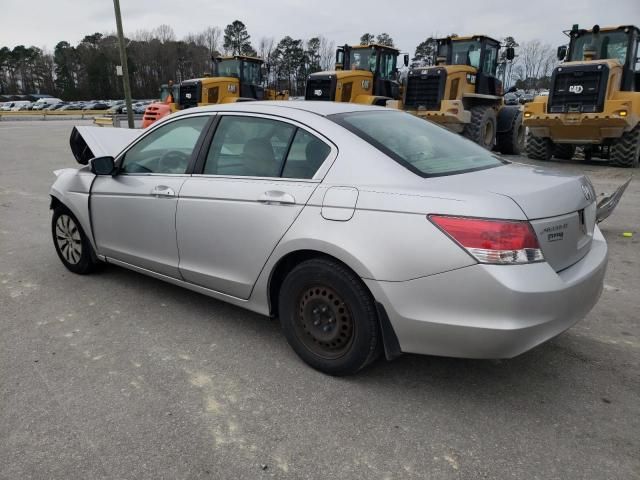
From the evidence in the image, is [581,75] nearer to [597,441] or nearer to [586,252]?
[586,252]

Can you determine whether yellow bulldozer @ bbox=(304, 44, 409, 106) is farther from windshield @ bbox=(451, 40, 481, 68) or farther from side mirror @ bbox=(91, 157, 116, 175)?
side mirror @ bbox=(91, 157, 116, 175)

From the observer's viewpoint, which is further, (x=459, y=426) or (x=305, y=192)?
(x=305, y=192)

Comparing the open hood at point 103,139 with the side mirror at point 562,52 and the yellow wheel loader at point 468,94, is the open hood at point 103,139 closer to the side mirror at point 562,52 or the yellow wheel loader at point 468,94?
the yellow wheel loader at point 468,94

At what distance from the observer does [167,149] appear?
13.3 ft

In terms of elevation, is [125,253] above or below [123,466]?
above

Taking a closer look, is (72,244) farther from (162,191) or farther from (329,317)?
(329,317)

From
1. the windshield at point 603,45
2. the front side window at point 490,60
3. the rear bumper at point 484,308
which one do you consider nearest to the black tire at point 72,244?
the rear bumper at point 484,308

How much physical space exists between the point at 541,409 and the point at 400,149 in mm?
1618

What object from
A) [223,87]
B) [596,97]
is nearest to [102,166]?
[596,97]

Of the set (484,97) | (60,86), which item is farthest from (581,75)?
(60,86)

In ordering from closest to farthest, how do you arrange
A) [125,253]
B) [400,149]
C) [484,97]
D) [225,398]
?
[225,398]
[400,149]
[125,253]
[484,97]

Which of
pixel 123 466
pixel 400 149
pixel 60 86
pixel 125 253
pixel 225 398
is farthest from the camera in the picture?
pixel 60 86

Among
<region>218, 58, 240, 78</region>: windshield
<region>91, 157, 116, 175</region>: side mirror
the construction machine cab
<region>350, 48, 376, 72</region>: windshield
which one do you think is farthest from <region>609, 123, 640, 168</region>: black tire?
<region>218, 58, 240, 78</region>: windshield

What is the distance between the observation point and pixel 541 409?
278cm
